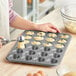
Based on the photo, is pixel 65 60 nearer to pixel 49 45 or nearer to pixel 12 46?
pixel 49 45

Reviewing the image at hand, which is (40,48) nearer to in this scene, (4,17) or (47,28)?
(47,28)

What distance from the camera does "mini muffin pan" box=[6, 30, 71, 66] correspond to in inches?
40.9

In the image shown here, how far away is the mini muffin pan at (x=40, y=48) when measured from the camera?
3.41ft

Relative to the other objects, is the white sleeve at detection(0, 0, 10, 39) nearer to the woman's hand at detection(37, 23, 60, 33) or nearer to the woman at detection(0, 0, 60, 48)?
the woman at detection(0, 0, 60, 48)

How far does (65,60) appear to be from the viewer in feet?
3.52

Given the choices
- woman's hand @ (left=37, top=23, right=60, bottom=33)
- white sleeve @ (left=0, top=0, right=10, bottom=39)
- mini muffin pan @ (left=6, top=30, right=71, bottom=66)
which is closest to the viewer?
mini muffin pan @ (left=6, top=30, right=71, bottom=66)

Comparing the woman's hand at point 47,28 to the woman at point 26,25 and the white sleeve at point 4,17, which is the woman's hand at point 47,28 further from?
the white sleeve at point 4,17

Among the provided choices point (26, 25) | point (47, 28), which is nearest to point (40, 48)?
point (47, 28)

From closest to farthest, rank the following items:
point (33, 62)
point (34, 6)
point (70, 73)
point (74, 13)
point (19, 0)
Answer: point (70, 73)
point (33, 62)
point (74, 13)
point (19, 0)
point (34, 6)

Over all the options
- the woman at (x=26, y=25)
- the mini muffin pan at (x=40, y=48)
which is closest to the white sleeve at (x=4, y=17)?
the woman at (x=26, y=25)

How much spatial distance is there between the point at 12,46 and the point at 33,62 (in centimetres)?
21

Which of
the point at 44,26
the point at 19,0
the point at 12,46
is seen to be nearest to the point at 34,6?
the point at 19,0

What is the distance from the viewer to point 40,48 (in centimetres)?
114

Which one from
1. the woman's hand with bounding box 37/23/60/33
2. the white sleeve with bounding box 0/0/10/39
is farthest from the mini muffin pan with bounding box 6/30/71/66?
the white sleeve with bounding box 0/0/10/39
